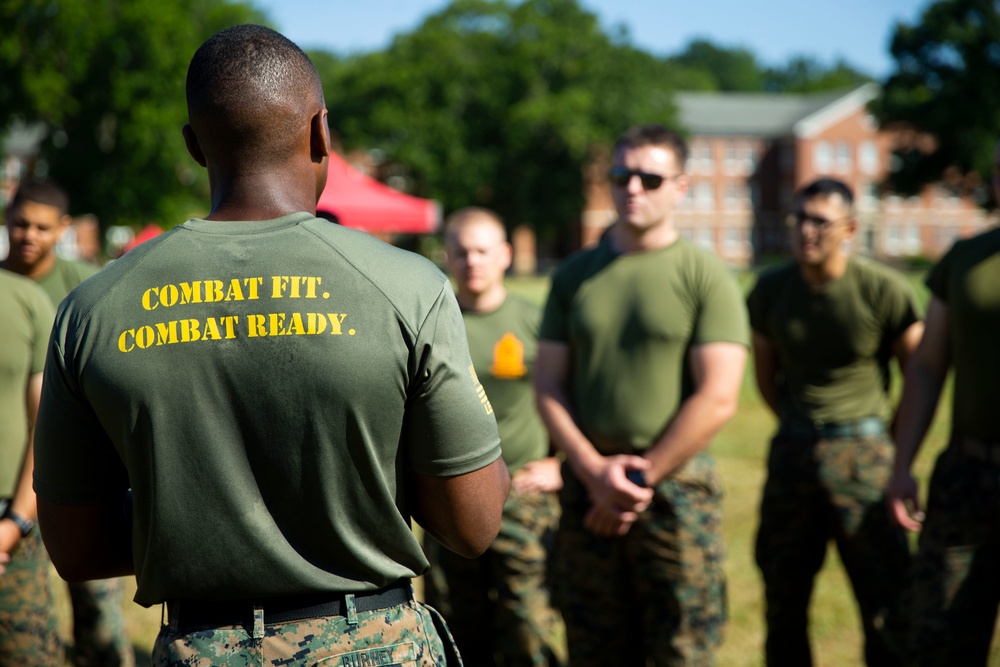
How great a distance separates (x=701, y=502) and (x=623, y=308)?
0.87 meters

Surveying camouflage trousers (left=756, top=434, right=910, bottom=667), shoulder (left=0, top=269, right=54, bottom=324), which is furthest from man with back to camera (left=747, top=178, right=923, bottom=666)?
shoulder (left=0, top=269, right=54, bottom=324)

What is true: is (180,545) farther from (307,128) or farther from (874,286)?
(874,286)

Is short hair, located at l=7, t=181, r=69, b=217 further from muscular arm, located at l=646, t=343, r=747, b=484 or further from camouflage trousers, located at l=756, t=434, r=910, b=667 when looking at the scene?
camouflage trousers, located at l=756, t=434, r=910, b=667

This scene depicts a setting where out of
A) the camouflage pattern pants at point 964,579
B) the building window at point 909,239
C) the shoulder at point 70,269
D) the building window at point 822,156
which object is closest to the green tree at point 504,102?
the building window at point 822,156

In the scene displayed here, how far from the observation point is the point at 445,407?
186cm

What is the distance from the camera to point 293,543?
1845 mm

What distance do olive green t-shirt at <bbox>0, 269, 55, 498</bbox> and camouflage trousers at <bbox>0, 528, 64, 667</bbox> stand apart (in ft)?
0.85

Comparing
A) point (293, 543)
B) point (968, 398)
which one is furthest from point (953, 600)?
point (293, 543)

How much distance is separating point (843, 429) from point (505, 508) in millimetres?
1711

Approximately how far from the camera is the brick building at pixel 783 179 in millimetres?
74000

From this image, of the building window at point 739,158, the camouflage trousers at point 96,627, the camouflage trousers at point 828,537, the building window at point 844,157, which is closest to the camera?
the camouflage trousers at point 828,537

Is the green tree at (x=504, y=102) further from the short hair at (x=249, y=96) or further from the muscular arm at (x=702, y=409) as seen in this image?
the short hair at (x=249, y=96)

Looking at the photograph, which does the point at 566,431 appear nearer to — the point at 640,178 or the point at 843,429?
the point at 640,178

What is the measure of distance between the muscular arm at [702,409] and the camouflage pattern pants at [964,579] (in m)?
0.89
